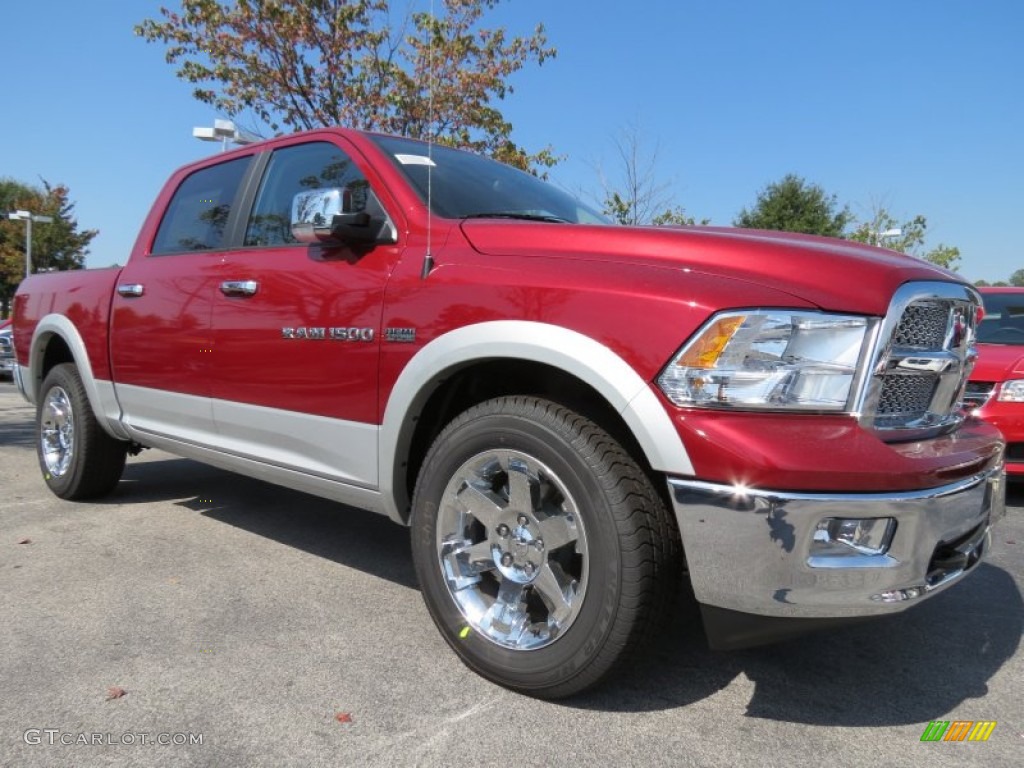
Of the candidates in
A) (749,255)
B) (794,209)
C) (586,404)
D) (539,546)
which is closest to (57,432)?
(539,546)

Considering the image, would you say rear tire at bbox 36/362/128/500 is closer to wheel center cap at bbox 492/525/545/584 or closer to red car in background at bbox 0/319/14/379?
wheel center cap at bbox 492/525/545/584

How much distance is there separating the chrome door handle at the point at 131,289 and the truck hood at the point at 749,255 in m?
2.25

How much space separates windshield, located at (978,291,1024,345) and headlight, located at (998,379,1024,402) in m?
0.65

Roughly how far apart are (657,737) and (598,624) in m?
0.37

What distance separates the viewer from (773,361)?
202cm

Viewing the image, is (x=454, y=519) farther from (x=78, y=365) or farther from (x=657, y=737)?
(x=78, y=365)

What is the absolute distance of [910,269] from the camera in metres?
2.25

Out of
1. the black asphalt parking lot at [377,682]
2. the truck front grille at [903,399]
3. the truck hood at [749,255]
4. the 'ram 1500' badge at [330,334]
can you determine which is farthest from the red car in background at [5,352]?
the truck front grille at [903,399]

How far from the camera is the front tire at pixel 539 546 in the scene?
7.01 ft

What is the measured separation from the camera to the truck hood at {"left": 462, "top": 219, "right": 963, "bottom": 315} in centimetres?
208

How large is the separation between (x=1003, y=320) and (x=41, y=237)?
140 feet


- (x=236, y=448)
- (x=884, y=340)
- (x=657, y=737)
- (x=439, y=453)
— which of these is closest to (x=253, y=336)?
(x=236, y=448)

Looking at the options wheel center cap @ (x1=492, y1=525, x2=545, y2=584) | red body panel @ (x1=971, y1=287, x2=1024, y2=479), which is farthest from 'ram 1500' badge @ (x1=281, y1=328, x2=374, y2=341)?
red body panel @ (x1=971, y1=287, x2=1024, y2=479)

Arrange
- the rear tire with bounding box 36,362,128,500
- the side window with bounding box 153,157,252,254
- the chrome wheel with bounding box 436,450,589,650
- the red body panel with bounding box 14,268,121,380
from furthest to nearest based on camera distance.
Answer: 1. the rear tire with bounding box 36,362,128,500
2. the red body panel with bounding box 14,268,121,380
3. the side window with bounding box 153,157,252,254
4. the chrome wheel with bounding box 436,450,589,650
